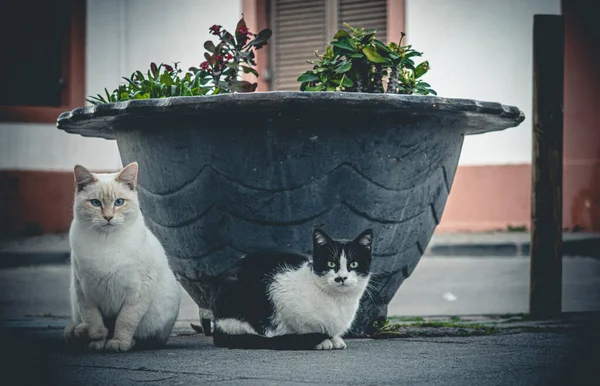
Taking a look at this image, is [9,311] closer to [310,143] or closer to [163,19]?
[310,143]

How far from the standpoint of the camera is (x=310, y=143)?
120 inches

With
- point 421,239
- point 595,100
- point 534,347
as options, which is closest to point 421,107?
point 421,239

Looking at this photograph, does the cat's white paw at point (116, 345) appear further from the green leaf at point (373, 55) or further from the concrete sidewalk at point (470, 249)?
the concrete sidewalk at point (470, 249)

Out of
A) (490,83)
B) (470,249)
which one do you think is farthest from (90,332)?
(490,83)

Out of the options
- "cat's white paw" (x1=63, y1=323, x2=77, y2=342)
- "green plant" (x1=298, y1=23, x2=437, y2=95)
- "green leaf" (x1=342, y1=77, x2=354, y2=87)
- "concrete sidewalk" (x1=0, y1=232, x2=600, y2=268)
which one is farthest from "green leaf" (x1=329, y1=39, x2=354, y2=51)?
"concrete sidewalk" (x1=0, y1=232, x2=600, y2=268)

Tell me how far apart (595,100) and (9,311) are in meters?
6.59

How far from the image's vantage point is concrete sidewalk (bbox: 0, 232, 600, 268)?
8.57 m

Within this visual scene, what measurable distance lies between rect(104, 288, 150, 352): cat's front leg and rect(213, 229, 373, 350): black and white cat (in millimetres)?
271

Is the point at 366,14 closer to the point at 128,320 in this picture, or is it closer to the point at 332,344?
the point at 332,344

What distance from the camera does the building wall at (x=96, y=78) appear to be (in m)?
10.1

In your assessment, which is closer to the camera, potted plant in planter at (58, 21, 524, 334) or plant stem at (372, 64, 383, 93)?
potted plant in planter at (58, 21, 524, 334)

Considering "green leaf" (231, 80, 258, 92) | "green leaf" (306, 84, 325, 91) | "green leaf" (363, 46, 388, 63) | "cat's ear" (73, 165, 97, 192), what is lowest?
"cat's ear" (73, 165, 97, 192)

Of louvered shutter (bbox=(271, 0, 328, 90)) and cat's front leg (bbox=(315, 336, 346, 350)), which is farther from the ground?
louvered shutter (bbox=(271, 0, 328, 90))

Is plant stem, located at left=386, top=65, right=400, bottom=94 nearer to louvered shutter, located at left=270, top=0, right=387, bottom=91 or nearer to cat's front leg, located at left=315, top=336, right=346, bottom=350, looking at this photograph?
cat's front leg, located at left=315, top=336, right=346, bottom=350
